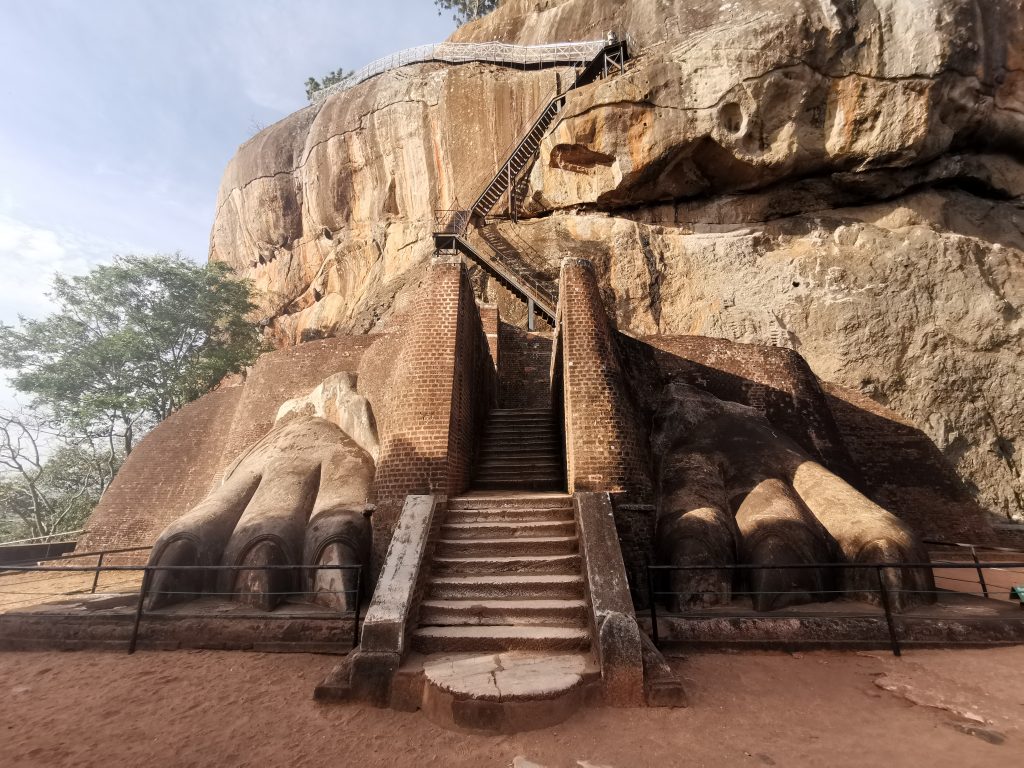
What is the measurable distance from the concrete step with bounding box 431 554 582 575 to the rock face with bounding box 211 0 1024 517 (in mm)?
14551

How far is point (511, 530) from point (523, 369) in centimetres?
844

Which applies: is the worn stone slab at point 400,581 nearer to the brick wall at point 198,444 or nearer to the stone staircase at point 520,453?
the stone staircase at point 520,453

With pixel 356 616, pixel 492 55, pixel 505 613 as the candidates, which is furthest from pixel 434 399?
pixel 492 55

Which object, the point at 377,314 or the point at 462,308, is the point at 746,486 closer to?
the point at 462,308

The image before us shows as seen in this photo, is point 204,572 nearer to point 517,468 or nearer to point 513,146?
point 517,468

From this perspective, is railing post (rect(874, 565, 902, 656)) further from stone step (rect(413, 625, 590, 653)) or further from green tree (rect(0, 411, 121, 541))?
green tree (rect(0, 411, 121, 541))

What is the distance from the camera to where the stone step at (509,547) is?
571 cm

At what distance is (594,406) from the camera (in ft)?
22.7

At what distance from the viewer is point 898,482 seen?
1156 centimetres

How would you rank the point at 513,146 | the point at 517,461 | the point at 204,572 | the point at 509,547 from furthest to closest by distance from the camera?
the point at 513,146 < the point at 517,461 < the point at 204,572 < the point at 509,547

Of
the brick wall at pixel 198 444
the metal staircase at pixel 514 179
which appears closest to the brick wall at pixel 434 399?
the brick wall at pixel 198 444

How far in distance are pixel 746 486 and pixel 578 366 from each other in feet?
9.94

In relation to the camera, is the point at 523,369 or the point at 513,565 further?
the point at 523,369

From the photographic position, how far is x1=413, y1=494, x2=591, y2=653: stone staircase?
457 cm
